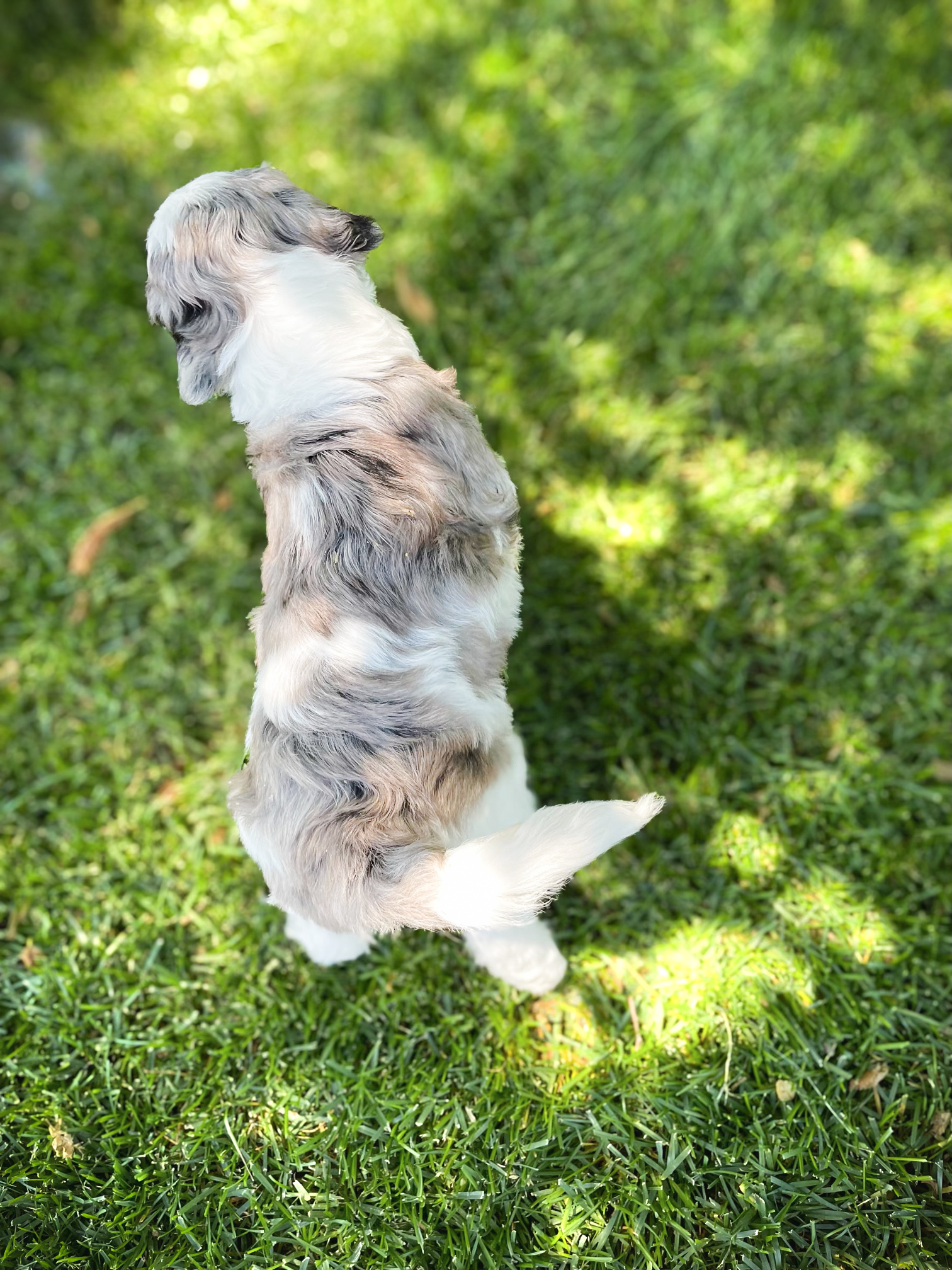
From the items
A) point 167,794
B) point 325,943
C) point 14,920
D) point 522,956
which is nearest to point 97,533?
point 167,794

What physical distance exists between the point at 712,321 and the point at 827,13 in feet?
6.63

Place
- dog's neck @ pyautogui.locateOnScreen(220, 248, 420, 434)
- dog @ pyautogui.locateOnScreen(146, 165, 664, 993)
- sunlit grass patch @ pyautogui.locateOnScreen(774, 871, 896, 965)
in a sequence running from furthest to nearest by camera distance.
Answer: sunlit grass patch @ pyautogui.locateOnScreen(774, 871, 896, 965), dog's neck @ pyautogui.locateOnScreen(220, 248, 420, 434), dog @ pyautogui.locateOnScreen(146, 165, 664, 993)

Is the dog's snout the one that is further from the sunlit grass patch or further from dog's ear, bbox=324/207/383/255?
the sunlit grass patch

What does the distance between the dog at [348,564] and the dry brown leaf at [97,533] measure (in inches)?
72.5

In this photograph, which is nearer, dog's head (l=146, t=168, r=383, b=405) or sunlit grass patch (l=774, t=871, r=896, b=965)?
dog's head (l=146, t=168, r=383, b=405)

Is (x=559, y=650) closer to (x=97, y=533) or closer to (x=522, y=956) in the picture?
(x=522, y=956)

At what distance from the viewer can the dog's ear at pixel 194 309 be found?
6.93 feet

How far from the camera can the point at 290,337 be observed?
6.84 feet

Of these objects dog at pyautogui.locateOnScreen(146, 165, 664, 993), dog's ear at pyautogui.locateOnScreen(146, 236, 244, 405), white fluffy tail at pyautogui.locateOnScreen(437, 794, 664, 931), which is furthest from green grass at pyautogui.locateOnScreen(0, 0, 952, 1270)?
dog's ear at pyautogui.locateOnScreen(146, 236, 244, 405)

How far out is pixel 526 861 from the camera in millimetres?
1710

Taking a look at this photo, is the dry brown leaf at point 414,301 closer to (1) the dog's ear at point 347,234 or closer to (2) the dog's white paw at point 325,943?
(1) the dog's ear at point 347,234

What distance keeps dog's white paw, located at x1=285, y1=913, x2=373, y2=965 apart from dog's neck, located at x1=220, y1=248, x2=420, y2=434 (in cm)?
143

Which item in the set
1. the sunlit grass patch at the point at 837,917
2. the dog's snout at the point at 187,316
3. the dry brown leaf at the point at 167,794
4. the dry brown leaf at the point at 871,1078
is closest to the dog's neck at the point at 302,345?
the dog's snout at the point at 187,316

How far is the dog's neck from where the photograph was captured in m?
2.08
